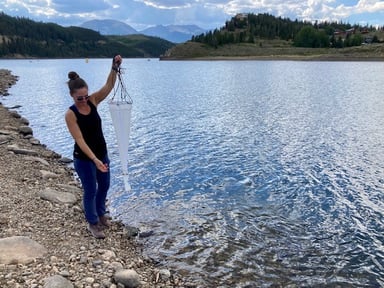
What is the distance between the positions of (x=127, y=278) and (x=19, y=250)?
2.24m

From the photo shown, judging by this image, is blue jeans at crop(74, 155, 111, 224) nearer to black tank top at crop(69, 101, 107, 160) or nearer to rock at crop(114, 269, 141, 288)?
black tank top at crop(69, 101, 107, 160)

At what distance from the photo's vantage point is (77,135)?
299 inches

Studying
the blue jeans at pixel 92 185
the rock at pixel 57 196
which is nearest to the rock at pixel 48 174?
the rock at pixel 57 196

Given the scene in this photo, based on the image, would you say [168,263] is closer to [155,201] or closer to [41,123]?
[155,201]

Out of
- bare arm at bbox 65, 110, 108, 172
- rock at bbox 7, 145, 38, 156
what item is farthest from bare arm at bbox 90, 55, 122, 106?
rock at bbox 7, 145, 38, 156

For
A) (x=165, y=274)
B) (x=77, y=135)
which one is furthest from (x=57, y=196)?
(x=165, y=274)

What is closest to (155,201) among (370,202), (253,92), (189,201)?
(189,201)

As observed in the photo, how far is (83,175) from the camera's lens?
26.8 ft

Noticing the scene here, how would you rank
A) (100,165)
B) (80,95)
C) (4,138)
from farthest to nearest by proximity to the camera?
(4,138)
(100,165)
(80,95)

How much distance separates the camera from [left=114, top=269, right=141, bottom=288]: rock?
24.2 ft

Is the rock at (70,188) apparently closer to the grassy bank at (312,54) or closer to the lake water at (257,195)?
the lake water at (257,195)

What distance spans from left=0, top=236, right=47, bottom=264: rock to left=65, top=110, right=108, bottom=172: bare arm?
6.87 feet

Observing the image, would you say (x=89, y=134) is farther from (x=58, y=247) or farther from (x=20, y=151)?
(x=20, y=151)

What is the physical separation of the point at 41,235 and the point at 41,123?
2359 centimetres
